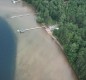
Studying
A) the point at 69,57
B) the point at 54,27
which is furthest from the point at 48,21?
the point at 69,57

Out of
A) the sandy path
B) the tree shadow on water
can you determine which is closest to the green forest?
the sandy path

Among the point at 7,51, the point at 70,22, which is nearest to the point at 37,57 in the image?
the point at 7,51

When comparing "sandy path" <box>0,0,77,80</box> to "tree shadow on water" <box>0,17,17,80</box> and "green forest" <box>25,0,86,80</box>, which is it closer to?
"tree shadow on water" <box>0,17,17,80</box>

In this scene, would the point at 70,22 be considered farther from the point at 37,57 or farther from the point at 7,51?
the point at 7,51

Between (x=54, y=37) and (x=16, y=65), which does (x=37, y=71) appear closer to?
(x=16, y=65)

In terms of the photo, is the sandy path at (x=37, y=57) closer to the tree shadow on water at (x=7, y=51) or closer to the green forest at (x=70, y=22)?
the tree shadow on water at (x=7, y=51)
